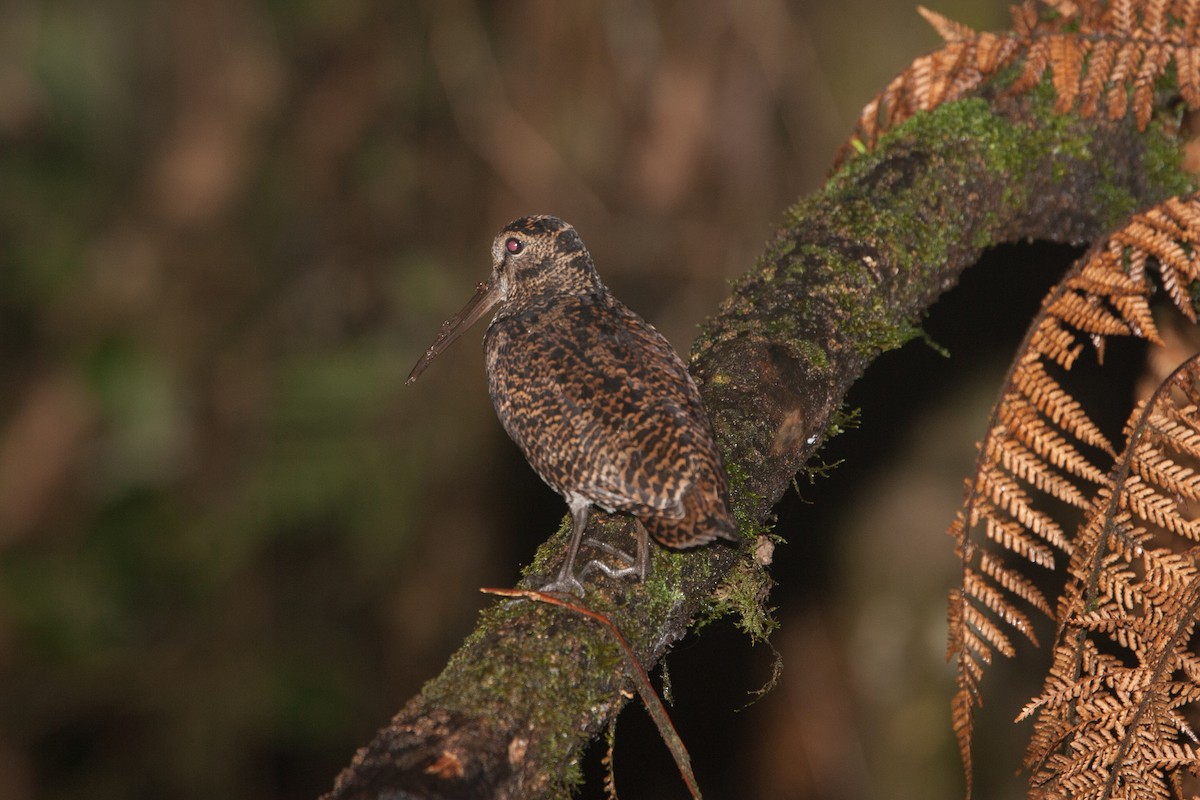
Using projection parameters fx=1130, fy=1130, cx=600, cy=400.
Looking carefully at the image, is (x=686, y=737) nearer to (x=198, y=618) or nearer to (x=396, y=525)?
(x=396, y=525)

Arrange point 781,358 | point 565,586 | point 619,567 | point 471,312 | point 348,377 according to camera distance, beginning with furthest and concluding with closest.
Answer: point 348,377, point 471,312, point 781,358, point 619,567, point 565,586

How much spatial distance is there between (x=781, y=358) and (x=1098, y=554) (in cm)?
103

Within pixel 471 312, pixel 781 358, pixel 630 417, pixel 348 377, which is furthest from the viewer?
pixel 348 377

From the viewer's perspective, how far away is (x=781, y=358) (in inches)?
133

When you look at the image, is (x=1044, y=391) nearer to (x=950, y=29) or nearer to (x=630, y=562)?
Result: (x=630, y=562)

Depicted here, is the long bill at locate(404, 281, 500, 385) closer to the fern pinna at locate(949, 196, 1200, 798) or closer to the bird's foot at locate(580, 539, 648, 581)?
the bird's foot at locate(580, 539, 648, 581)

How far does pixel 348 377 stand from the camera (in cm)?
738

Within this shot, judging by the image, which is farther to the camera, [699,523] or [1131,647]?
[699,523]

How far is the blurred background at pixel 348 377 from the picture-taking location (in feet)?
20.3

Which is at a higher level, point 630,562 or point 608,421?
point 608,421

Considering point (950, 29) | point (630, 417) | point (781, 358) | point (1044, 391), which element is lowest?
point (1044, 391)

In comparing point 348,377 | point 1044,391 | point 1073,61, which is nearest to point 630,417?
point 1044,391

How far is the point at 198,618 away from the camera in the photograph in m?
7.02

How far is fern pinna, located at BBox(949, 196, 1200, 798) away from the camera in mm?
2705
